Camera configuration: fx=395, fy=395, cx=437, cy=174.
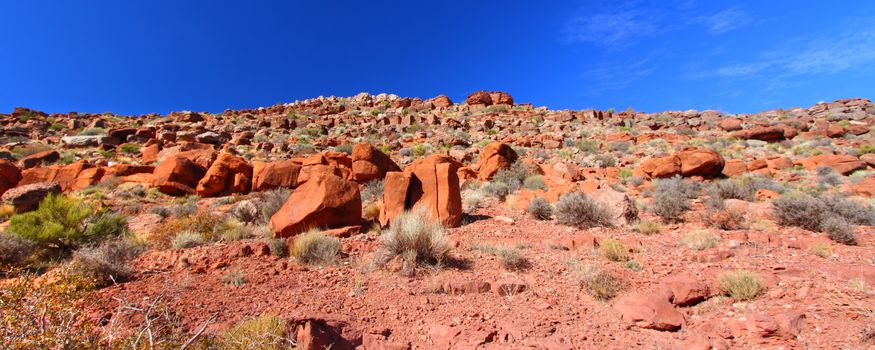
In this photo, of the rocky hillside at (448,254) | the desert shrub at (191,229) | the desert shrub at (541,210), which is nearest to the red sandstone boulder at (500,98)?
the rocky hillside at (448,254)

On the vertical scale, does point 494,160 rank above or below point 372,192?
Answer: above

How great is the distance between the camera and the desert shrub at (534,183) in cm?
1256

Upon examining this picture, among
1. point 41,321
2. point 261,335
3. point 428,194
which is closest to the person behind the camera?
point 41,321

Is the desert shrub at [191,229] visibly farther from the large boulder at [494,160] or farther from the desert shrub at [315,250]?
the large boulder at [494,160]

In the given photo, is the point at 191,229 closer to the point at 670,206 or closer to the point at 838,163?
the point at 670,206

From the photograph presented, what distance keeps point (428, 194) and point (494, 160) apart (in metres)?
6.91

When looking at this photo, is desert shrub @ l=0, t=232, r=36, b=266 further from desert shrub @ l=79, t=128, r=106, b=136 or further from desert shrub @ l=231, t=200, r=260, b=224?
desert shrub @ l=79, t=128, r=106, b=136

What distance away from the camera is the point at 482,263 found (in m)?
6.08

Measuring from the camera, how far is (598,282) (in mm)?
5039

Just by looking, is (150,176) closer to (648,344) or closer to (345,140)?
(345,140)

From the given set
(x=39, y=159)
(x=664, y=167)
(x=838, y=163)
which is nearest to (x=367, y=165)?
(x=664, y=167)

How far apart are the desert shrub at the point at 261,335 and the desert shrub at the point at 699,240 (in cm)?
629

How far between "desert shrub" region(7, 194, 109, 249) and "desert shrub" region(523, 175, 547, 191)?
34.8 feet

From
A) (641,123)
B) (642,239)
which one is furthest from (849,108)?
(642,239)
